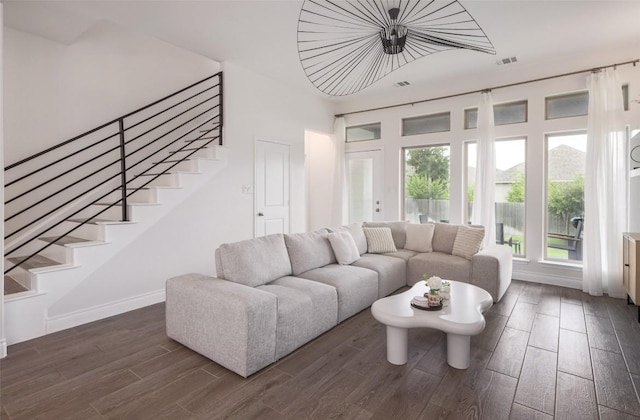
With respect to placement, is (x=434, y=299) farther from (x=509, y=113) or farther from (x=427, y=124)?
(x=427, y=124)

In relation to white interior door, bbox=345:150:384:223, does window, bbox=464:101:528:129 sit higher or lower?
higher

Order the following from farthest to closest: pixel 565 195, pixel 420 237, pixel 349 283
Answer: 1. pixel 420 237
2. pixel 565 195
3. pixel 349 283

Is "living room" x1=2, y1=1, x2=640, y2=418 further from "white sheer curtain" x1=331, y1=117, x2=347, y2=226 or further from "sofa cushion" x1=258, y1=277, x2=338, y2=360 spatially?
"white sheer curtain" x1=331, y1=117, x2=347, y2=226

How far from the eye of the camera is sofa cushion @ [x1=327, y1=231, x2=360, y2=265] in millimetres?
3791

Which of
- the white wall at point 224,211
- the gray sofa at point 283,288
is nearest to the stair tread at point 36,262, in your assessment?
the white wall at point 224,211

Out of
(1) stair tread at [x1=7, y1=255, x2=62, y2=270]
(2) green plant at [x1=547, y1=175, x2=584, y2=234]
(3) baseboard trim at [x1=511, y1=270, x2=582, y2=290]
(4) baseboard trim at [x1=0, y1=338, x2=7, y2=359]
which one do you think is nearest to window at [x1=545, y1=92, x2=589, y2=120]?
(2) green plant at [x1=547, y1=175, x2=584, y2=234]

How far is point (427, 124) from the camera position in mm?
5555

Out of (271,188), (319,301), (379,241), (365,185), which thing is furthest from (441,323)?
(365,185)

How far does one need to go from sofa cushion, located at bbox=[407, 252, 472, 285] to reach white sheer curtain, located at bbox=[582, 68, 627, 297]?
160cm

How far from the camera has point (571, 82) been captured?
4.32 meters

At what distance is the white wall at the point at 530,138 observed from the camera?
14.1ft

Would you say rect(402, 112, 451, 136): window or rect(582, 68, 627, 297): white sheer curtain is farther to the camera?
rect(402, 112, 451, 136): window

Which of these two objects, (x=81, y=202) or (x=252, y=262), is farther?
(x=81, y=202)

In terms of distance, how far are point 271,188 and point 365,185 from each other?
1.97 m
